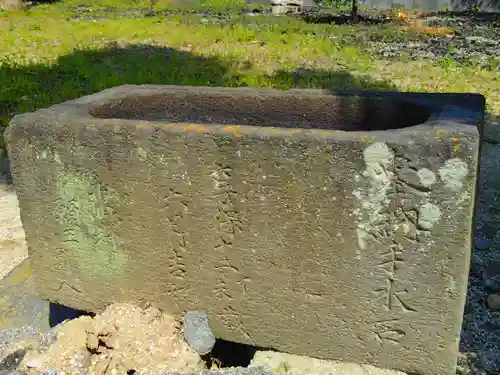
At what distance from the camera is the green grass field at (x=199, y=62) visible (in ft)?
20.4

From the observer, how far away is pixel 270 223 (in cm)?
176

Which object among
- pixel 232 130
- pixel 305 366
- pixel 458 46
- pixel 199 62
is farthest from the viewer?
pixel 458 46

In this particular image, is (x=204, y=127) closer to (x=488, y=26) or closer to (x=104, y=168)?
(x=104, y=168)

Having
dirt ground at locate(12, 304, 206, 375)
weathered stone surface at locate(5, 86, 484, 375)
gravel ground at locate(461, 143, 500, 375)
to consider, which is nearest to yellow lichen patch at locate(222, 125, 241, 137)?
weathered stone surface at locate(5, 86, 484, 375)

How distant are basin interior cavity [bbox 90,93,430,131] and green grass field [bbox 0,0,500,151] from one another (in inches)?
136

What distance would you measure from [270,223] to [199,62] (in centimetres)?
590

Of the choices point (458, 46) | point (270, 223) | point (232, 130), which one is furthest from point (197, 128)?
point (458, 46)

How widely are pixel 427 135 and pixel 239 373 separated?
1.04 meters

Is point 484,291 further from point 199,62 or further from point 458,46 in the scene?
point 458,46

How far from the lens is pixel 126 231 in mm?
1978

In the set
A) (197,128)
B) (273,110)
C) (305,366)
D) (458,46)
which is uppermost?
(197,128)

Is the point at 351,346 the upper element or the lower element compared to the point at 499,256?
upper

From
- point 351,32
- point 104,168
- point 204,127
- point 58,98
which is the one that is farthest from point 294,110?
point 351,32

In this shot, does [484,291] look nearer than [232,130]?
No
